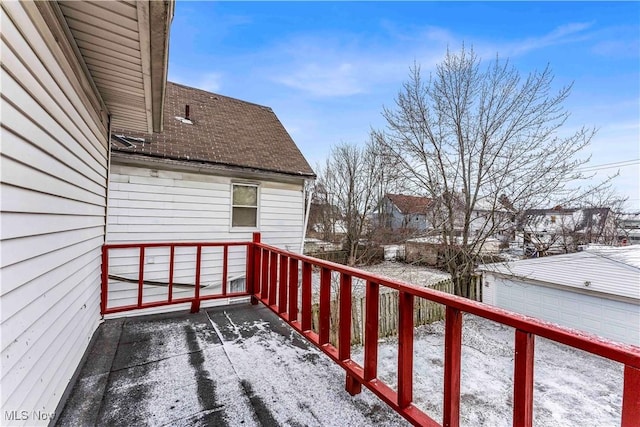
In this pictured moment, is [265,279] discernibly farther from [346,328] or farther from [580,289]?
[580,289]

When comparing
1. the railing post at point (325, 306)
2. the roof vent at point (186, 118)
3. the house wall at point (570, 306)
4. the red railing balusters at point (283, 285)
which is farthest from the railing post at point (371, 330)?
the house wall at point (570, 306)

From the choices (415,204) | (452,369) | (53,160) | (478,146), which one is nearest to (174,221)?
(53,160)

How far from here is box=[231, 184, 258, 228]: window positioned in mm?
5957

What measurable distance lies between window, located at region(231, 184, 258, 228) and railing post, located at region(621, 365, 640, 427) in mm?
5737

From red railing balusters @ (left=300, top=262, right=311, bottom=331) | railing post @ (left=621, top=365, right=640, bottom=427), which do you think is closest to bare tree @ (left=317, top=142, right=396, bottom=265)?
red railing balusters @ (left=300, top=262, right=311, bottom=331)

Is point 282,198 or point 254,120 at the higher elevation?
point 254,120

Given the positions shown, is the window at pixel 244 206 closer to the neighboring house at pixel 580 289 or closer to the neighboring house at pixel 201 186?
the neighboring house at pixel 201 186

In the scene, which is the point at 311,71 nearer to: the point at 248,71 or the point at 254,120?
the point at 248,71

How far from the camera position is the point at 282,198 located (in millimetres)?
6398

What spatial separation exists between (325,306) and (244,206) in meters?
4.17

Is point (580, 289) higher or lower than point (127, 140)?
lower

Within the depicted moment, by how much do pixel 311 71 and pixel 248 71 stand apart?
2.49 meters

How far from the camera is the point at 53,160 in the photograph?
5.78 ft

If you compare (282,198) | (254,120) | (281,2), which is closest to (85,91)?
(282,198)
